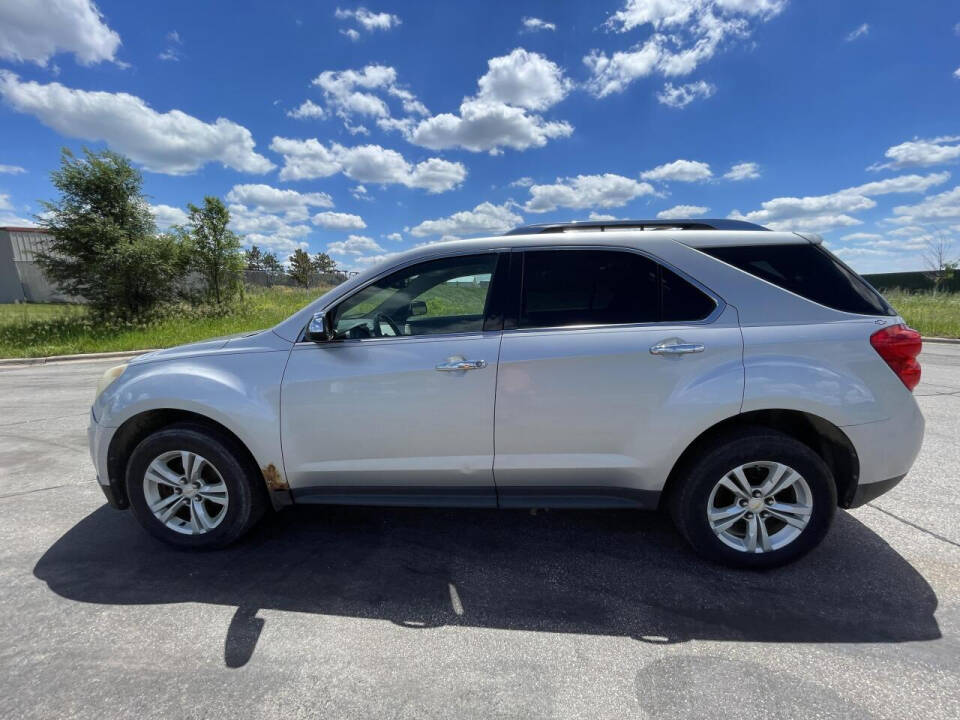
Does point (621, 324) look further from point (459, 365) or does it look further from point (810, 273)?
point (810, 273)

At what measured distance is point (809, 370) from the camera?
2.44m

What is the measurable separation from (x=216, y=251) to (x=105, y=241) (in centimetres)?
→ 316

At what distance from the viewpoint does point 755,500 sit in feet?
8.34

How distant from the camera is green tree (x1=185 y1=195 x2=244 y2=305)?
16.1 meters

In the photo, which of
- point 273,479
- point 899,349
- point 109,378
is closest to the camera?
point 899,349

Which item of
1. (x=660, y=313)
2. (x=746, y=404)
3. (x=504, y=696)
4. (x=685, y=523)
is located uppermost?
(x=660, y=313)

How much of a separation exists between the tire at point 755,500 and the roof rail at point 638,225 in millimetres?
1217

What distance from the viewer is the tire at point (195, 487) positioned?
275 centimetres

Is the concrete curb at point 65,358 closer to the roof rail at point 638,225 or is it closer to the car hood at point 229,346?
the car hood at point 229,346

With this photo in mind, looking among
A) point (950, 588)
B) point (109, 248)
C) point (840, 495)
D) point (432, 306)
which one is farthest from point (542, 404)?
point (109, 248)

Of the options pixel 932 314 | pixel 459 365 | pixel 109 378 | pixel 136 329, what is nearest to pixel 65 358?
pixel 136 329

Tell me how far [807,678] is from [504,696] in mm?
1223

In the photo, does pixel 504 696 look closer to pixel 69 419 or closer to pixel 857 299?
pixel 857 299

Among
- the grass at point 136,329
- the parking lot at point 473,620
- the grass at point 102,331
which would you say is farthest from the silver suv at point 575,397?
the grass at point 136,329
